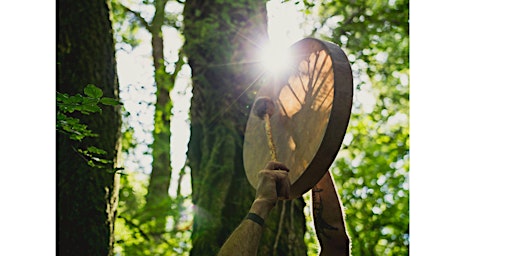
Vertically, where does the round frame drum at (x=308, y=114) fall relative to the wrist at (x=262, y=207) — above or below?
above

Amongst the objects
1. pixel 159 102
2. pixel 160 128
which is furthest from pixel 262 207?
pixel 159 102

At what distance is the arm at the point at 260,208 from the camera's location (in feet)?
4.67

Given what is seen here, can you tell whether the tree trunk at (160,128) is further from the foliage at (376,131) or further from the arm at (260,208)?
the arm at (260,208)

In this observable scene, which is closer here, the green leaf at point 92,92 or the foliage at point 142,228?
the green leaf at point 92,92

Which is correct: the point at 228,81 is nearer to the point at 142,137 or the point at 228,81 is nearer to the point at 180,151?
the point at 142,137

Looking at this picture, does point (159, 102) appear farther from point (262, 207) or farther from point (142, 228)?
point (262, 207)

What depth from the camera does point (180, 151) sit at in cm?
573

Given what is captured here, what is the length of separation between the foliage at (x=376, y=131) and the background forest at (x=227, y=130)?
0.05 feet

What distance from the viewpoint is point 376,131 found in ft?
18.6

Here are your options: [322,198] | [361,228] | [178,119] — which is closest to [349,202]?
[361,228]

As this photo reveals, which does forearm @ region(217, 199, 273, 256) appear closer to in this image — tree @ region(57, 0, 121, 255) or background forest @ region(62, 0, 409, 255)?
background forest @ region(62, 0, 409, 255)

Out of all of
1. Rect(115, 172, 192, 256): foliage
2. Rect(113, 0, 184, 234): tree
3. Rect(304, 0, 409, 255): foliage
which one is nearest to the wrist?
Rect(115, 172, 192, 256): foliage

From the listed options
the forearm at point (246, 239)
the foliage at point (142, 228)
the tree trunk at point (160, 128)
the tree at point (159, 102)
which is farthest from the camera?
the tree at point (159, 102)

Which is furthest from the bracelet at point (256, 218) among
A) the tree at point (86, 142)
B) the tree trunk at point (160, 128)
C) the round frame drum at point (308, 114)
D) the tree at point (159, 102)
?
the tree at point (159, 102)
